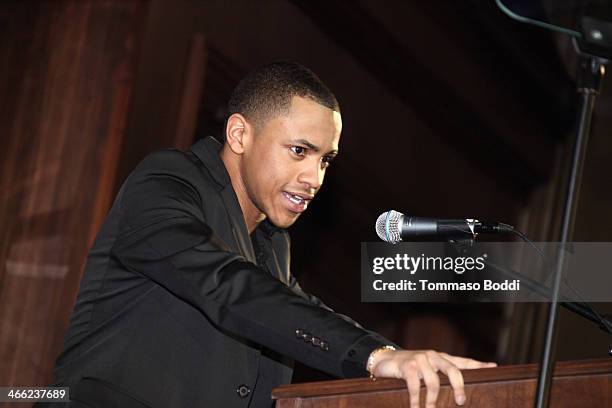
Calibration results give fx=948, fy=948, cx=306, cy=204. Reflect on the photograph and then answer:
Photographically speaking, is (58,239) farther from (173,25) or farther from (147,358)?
(147,358)

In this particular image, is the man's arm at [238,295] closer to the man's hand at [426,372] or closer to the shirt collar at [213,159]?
the man's hand at [426,372]

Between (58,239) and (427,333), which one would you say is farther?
(427,333)

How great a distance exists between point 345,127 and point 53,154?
7.20 ft

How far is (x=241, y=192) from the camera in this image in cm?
269

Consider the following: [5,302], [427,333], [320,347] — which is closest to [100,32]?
[5,302]

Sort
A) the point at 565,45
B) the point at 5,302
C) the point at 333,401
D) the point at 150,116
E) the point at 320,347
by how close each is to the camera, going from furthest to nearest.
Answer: the point at 565,45
the point at 150,116
the point at 5,302
the point at 320,347
the point at 333,401

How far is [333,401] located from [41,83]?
114 inches

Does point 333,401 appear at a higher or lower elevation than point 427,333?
lower

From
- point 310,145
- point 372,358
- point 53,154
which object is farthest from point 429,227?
point 53,154

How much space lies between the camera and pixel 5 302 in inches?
154

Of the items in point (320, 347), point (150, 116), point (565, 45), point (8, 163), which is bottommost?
point (320, 347)

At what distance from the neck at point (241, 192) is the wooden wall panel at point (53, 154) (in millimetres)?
1335

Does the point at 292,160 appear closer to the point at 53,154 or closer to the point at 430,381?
the point at 430,381

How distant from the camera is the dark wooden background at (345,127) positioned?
3963 millimetres
